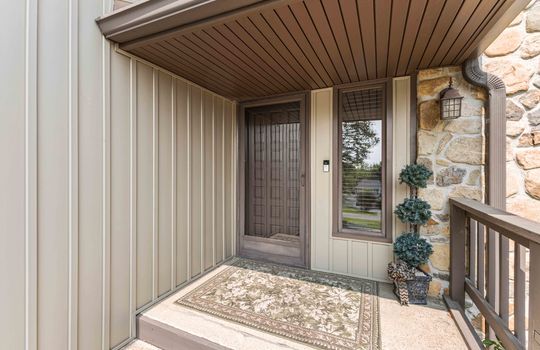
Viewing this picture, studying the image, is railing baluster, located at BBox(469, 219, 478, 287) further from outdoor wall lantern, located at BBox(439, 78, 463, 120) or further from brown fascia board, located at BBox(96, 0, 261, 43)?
brown fascia board, located at BBox(96, 0, 261, 43)

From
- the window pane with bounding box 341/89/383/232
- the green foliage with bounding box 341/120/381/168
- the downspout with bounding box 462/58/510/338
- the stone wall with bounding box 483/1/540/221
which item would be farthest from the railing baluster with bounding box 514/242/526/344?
the green foliage with bounding box 341/120/381/168

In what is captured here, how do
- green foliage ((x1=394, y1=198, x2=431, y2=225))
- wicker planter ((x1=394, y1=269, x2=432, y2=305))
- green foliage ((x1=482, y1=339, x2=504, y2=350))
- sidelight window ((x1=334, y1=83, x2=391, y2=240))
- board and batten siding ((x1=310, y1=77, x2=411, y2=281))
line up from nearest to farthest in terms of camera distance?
green foliage ((x1=482, y1=339, x2=504, y2=350)), wicker planter ((x1=394, y1=269, x2=432, y2=305)), green foliage ((x1=394, y1=198, x2=431, y2=225)), board and batten siding ((x1=310, y1=77, x2=411, y2=281)), sidelight window ((x1=334, y1=83, x2=391, y2=240))

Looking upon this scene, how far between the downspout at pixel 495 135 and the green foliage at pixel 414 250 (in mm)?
704

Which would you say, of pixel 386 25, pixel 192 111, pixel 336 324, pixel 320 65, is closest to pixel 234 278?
pixel 336 324

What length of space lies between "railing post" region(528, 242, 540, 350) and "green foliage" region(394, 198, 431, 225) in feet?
4.25

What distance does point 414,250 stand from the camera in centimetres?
250

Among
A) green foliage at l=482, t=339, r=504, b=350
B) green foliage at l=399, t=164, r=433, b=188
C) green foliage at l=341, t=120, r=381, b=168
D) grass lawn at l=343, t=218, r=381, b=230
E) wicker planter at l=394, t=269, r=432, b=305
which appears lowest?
green foliage at l=482, t=339, r=504, b=350

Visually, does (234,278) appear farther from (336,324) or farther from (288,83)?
(288,83)

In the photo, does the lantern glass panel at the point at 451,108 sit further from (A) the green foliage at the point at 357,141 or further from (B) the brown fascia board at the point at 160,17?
(B) the brown fascia board at the point at 160,17

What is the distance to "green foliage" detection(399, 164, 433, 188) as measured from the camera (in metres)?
2.59

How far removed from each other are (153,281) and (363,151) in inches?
109

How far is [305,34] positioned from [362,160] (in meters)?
1.72

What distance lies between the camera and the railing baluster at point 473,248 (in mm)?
2389

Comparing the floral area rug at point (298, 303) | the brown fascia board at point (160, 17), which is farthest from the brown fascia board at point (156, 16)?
the floral area rug at point (298, 303)
